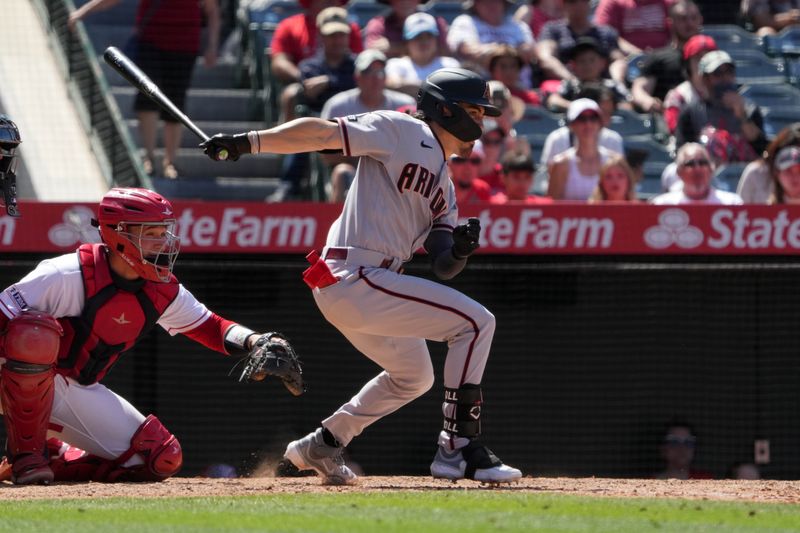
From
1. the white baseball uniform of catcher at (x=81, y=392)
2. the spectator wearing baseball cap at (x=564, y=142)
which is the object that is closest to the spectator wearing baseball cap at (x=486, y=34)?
the spectator wearing baseball cap at (x=564, y=142)

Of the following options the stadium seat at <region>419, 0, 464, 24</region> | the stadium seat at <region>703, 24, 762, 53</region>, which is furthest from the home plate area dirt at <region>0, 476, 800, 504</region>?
the stadium seat at <region>703, 24, 762, 53</region>

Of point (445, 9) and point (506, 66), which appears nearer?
point (506, 66)

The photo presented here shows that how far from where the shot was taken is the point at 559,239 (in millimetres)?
8766

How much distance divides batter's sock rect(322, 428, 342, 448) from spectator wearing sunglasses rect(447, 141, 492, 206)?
128 inches

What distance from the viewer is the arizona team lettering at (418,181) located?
6105mm

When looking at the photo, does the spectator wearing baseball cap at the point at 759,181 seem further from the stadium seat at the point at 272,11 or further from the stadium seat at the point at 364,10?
the stadium seat at the point at 272,11

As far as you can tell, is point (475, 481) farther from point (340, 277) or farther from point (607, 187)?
point (607, 187)

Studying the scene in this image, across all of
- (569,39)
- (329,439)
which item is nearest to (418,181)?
(329,439)

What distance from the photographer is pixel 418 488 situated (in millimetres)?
6223

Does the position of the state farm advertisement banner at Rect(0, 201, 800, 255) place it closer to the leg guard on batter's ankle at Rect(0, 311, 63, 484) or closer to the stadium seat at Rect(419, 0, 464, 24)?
the leg guard on batter's ankle at Rect(0, 311, 63, 484)

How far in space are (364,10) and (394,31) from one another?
958 mm

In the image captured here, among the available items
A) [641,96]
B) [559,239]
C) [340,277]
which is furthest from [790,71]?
[340,277]

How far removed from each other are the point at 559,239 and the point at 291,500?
3.54 metres

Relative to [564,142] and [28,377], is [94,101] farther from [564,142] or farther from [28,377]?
[28,377]
